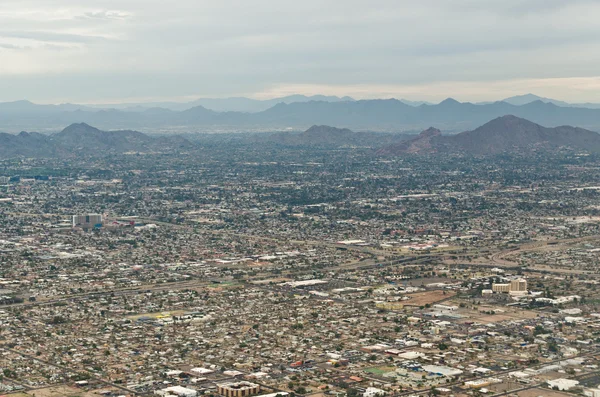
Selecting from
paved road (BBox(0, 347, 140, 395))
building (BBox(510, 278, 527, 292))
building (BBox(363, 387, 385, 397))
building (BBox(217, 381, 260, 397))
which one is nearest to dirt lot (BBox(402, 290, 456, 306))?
building (BBox(510, 278, 527, 292))

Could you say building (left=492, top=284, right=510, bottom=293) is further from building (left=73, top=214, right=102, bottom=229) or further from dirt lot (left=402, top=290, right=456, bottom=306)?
building (left=73, top=214, right=102, bottom=229)

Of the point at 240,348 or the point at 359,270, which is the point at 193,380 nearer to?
the point at 240,348

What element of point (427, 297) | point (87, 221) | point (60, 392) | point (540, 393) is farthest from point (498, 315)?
point (87, 221)

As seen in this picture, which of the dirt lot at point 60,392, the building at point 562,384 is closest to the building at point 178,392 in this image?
the dirt lot at point 60,392

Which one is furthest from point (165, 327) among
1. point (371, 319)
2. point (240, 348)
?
→ point (371, 319)

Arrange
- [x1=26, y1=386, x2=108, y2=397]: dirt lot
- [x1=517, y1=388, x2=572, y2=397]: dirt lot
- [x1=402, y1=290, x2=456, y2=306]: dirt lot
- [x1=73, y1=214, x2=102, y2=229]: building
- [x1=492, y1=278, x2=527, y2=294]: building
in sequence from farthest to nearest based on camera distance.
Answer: [x1=73, y1=214, x2=102, y2=229]: building
[x1=492, y1=278, x2=527, y2=294]: building
[x1=402, y1=290, x2=456, y2=306]: dirt lot
[x1=26, y1=386, x2=108, y2=397]: dirt lot
[x1=517, y1=388, x2=572, y2=397]: dirt lot
